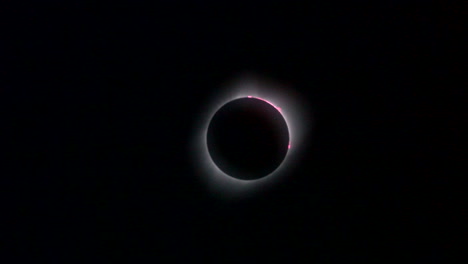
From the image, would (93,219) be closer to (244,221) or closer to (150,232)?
(150,232)

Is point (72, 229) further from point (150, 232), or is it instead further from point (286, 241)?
point (286, 241)

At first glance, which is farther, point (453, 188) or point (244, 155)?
point (453, 188)

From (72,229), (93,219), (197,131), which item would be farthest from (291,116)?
(72,229)

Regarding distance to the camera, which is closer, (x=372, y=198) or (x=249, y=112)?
(x=249, y=112)

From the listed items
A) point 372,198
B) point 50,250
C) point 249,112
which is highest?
point 249,112

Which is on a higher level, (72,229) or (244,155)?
(244,155)

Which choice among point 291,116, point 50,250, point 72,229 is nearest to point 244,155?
point 291,116
